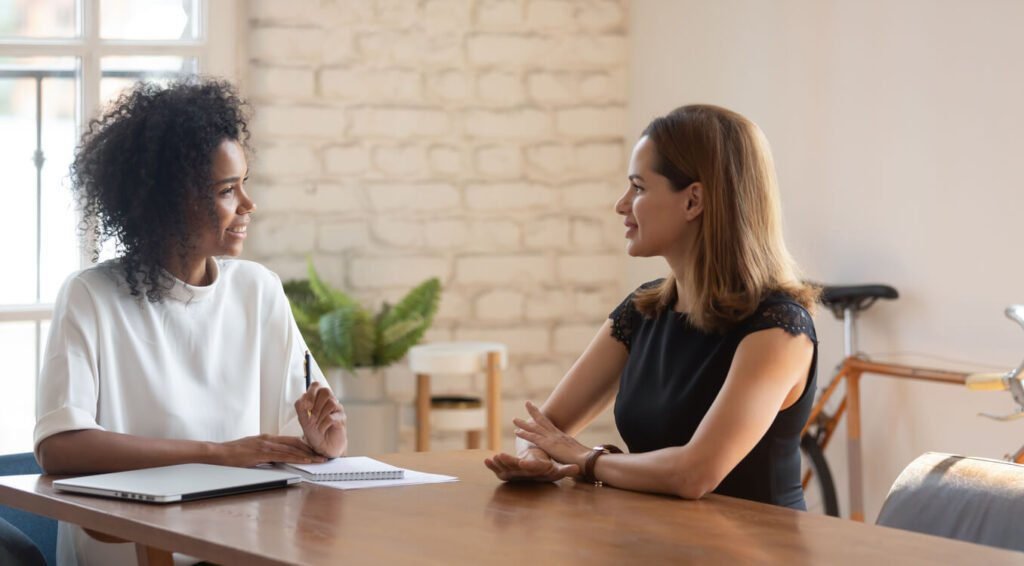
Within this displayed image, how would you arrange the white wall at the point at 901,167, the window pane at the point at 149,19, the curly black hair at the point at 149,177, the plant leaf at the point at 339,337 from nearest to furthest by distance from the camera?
the curly black hair at the point at 149,177, the white wall at the point at 901,167, the plant leaf at the point at 339,337, the window pane at the point at 149,19

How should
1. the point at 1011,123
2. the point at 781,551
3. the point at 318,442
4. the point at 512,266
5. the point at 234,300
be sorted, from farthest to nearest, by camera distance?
the point at 512,266, the point at 1011,123, the point at 234,300, the point at 318,442, the point at 781,551

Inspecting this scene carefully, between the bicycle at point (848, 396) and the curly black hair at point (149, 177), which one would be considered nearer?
the curly black hair at point (149, 177)

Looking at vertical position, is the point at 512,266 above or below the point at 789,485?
above

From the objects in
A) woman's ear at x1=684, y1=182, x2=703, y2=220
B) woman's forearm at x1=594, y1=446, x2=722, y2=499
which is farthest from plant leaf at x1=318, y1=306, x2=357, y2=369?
woman's forearm at x1=594, y1=446, x2=722, y2=499

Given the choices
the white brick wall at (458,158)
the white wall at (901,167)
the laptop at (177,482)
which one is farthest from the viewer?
the white brick wall at (458,158)

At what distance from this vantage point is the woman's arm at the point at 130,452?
7.27ft

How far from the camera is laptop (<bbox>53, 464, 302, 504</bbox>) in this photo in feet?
6.48

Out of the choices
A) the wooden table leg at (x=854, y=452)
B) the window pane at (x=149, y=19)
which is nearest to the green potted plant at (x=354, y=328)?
the window pane at (x=149, y=19)

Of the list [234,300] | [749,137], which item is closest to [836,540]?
[749,137]

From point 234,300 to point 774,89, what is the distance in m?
2.42

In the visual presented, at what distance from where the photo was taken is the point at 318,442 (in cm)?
236

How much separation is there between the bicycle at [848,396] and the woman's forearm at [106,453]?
6.62 feet

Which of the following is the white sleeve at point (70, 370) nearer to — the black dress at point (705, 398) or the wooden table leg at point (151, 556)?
the wooden table leg at point (151, 556)

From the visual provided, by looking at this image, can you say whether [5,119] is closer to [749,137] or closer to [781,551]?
[749,137]
